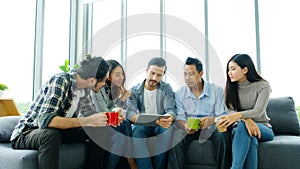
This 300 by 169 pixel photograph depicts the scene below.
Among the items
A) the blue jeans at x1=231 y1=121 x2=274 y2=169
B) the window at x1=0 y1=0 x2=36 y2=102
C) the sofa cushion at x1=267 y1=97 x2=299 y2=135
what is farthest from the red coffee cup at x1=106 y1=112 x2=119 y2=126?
the window at x1=0 y1=0 x2=36 y2=102

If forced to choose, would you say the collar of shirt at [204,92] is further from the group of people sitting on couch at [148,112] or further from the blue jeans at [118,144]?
the blue jeans at [118,144]

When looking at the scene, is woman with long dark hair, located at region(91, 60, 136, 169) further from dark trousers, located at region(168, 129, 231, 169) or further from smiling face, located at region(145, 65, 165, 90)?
dark trousers, located at region(168, 129, 231, 169)

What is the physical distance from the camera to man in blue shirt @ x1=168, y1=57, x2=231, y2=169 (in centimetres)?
204

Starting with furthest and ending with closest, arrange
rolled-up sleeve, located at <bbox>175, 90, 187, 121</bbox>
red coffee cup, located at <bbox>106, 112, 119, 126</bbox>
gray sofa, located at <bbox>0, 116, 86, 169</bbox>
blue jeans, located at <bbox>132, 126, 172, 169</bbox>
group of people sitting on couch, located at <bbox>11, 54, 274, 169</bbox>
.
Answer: rolled-up sleeve, located at <bbox>175, 90, 187, 121</bbox>
blue jeans, located at <bbox>132, 126, 172, 169</bbox>
red coffee cup, located at <bbox>106, 112, 119, 126</bbox>
group of people sitting on couch, located at <bbox>11, 54, 274, 169</bbox>
gray sofa, located at <bbox>0, 116, 86, 169</bbox>

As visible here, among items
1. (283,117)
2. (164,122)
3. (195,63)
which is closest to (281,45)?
(283,117)

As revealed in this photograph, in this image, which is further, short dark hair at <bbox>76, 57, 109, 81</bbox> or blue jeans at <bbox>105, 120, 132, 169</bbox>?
blue jeans at <bbox>105, 120, 132, 169</bbox>

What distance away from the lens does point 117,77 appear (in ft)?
7.77

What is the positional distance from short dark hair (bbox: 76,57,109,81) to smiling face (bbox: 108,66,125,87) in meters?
0.45

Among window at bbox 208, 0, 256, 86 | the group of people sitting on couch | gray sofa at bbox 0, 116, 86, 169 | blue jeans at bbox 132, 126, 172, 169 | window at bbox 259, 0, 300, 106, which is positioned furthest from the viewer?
window at bbox 208, 0, 256, 86

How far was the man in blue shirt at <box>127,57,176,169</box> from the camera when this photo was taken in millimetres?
2043

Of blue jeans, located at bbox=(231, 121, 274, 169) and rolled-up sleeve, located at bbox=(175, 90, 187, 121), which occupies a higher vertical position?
rolled-up sleeve, located at bbox=(175, 90, 187, 121)

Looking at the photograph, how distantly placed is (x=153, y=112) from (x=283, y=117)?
1.16 m

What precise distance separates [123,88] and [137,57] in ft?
2.58

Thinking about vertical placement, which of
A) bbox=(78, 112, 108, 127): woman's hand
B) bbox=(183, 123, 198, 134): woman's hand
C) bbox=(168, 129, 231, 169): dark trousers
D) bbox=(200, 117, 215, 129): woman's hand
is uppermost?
bbox=(78, 112, 108, 127): woman's hand
